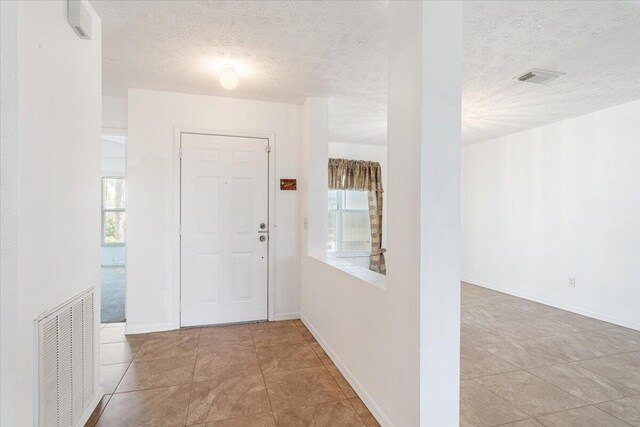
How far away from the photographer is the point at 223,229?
3518 mm

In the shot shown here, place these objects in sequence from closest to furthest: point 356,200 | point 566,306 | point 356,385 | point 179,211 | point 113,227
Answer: point 356,385 → point 179,211 → point 566,306 → point 356,200 → point 113,227

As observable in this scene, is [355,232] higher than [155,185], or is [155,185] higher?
[155,185]

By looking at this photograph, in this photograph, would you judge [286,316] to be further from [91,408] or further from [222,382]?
[91,408]

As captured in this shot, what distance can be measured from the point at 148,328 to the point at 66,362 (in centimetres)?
172

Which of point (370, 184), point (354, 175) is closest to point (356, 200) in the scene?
point (370, 184)

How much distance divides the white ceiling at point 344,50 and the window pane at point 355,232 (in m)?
2.56

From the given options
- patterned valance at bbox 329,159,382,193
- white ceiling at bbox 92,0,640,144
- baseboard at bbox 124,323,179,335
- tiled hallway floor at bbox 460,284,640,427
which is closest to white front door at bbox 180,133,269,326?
baseboard at bbox 124,323,179,335

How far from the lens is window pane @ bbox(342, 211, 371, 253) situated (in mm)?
5832

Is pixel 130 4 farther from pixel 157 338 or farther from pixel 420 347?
pixel 157 338

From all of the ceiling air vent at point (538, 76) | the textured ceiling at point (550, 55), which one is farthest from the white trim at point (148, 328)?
the ceiling air vent at point (538, 76)

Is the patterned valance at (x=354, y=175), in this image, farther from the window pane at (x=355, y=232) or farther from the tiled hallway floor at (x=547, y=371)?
the tiled hallway floor at (x=547, y=371)

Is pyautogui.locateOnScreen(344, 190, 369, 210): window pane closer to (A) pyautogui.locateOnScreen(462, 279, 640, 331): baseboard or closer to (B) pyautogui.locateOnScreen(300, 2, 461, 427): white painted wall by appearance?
(A) pyautogui.locateOnScreen(462, 279, 640, 331): baseboard

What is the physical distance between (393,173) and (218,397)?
72.9 inches

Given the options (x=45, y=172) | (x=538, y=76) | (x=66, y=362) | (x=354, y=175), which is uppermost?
(x=538, y=76)
